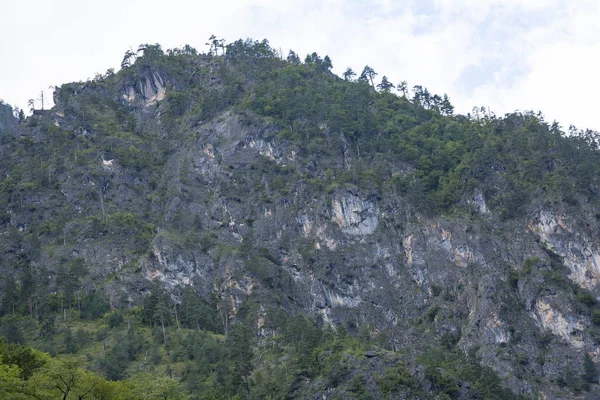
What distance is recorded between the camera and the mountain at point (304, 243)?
79.8 meters

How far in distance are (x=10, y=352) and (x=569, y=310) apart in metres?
68.5

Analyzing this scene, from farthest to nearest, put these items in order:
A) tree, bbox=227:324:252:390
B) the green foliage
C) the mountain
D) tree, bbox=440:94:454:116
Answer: tree, bbox=440:94:454:116, the green foliage, the mountain, tree, bbox=227:324:252:390

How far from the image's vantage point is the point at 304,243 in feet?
348

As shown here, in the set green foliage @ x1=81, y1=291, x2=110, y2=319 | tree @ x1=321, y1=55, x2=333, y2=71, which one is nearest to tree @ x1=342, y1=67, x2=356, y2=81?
tree @ x1=321, y1=55, x2=333, y2=71

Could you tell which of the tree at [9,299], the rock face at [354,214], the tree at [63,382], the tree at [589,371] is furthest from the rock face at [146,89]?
the tree at [63,382]

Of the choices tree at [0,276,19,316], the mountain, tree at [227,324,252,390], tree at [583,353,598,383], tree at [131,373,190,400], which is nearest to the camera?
tree at [131,373,190,400]

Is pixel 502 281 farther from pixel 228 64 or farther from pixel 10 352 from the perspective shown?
pixel 228 64

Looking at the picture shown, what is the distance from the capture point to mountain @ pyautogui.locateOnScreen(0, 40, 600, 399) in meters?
79.8

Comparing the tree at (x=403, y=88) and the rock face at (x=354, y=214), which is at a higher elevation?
the tree at (x=403, y=88)

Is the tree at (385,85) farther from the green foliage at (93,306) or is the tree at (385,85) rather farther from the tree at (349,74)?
the green foliage at (93,306)

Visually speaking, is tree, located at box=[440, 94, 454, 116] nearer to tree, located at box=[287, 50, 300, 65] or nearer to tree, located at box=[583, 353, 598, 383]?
tree, located at box=[287, 50, 300, 65]

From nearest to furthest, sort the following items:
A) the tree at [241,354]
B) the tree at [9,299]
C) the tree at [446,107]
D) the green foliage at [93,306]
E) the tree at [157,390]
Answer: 1. the tree at [157,390]
2. the tree at [241,354]
3. the tree at [9,299]
4. the green foliage at [93,306]
5. the tree at [446,107]

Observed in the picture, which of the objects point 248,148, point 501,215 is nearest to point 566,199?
point 501,215

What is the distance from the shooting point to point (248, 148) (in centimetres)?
12244
